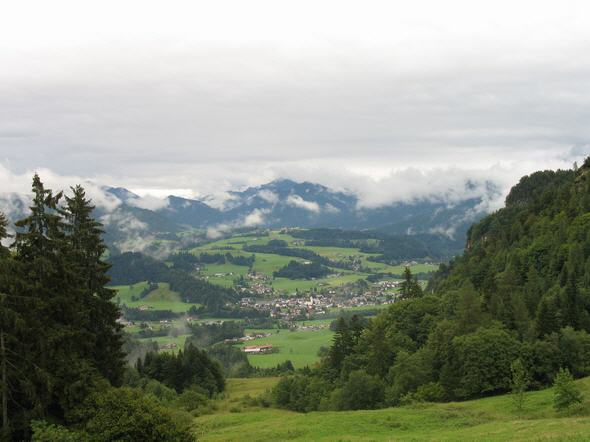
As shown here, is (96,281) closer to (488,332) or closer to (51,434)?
(51,434)

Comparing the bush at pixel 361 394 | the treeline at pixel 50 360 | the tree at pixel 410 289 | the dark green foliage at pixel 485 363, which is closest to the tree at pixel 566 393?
the dark green foliage at pixel 485 363

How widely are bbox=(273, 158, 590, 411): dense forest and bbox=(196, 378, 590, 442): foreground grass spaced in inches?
170

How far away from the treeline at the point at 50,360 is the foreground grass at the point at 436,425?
42.7 ft

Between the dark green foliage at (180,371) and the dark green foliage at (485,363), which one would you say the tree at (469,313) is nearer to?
the dark green foliage at (485,363)

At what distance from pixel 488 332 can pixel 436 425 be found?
688 inches

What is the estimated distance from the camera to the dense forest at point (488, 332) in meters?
56.9

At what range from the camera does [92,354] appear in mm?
42688

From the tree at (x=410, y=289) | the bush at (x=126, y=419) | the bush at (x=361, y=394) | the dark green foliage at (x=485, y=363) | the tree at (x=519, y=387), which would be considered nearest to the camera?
the bush at (x=126, y=419)

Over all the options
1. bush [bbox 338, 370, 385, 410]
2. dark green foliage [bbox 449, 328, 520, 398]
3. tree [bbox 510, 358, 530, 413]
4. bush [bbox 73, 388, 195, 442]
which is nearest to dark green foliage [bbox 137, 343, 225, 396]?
bush [bbox 338, 370, 385, 410]

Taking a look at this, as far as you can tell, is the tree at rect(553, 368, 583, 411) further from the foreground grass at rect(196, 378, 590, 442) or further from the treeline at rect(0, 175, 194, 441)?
the treeline at rect(0, 175, 194, 441)

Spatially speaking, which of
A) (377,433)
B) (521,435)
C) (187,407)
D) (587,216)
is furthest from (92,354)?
(587,216)

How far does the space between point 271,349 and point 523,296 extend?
130607 millimetres

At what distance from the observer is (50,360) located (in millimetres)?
34219

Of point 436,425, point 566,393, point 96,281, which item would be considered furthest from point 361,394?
point 96,281
